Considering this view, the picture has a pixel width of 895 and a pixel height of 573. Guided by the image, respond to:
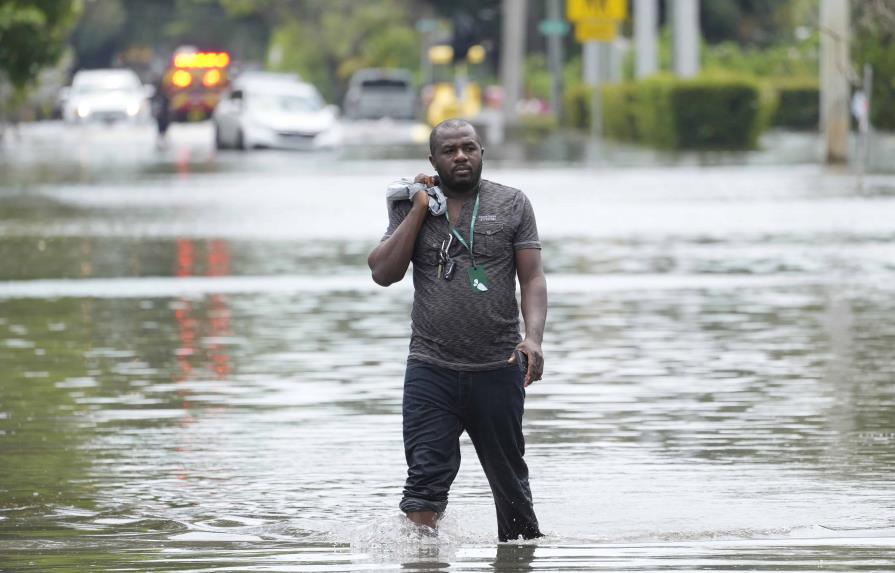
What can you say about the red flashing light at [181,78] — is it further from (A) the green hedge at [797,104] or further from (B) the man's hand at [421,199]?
(B) the man's hand at [421,199]

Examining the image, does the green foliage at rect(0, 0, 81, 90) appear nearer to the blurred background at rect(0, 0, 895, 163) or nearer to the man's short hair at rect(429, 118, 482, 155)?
the blurred background at rect(0, 0, 895, 163)

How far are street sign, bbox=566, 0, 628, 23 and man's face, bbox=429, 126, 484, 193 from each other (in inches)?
1456

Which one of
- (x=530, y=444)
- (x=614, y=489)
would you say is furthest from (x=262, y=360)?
(x=614, y=489)

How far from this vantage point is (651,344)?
14148 millimetres

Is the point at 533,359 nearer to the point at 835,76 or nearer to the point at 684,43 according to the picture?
the point at 835,76

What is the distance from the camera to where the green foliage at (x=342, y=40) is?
3875 inches

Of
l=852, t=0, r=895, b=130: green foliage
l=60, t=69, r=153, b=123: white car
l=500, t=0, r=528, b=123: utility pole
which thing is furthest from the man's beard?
l=500, t=0, r=528, b=123: utility pole

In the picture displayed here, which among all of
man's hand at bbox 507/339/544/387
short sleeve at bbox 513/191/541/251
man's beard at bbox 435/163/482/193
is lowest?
man's hand at bbox 507/339/544/387

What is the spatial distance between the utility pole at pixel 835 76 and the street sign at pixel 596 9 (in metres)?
7.72

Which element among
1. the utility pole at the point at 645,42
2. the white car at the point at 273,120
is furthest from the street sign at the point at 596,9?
the utility pole at the point at 645,42

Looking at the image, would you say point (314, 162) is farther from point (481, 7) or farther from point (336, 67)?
point (336, 67)

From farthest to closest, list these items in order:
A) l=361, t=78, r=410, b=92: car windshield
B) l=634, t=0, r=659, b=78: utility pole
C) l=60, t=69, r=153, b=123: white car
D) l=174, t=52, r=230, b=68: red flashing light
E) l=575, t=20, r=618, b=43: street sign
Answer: l=174, t=52, r=230, b=68: red flashing light < l=361, t=78, r=410, b=92: car windshield < l=60, t=69, r=153, b=123: white car < l=634, t=0, r=659, b=78: utility pole < l=575, t=20, r=618, b=43: street sign

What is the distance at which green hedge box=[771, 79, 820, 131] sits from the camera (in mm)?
63406

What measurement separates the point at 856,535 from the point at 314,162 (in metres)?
36.3
